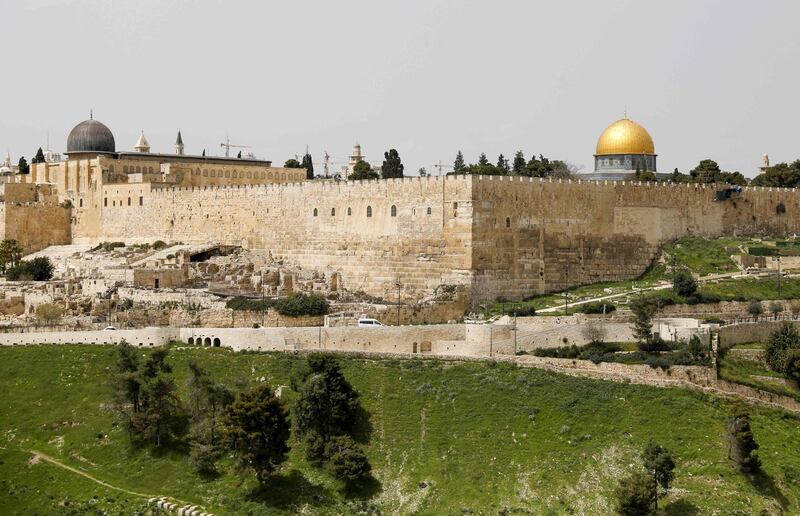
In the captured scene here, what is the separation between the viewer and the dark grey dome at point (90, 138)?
7569cm

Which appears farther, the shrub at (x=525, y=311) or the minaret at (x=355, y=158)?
the minaret at (x=355, y=158)

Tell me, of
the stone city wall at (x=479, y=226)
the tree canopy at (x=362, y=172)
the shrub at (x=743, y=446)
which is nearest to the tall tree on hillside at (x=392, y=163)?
the tree canopy at (x=362, y=172)

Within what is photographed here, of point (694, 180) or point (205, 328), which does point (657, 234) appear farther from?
point (205, 328)

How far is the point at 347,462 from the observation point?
40531 millimetres

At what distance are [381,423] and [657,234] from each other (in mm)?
20469

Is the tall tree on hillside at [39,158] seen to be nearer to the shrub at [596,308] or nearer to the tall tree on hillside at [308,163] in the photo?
the tall tree on hillside at [308,163]

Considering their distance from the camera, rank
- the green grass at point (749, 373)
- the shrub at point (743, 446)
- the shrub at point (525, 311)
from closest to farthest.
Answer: the shrub at point (743, 446) → the green grass at point (749, 373) → the shrub at point (525, 311)

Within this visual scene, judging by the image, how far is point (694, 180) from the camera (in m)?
70.9

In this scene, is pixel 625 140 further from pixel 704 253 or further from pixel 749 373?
pixel 749 373

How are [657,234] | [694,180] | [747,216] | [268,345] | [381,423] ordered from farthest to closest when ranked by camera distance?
[694,180] → [747,216] → [657,234] → [268,345] → [381,423]

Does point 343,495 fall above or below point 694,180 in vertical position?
below

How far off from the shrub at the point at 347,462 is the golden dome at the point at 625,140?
35.0m

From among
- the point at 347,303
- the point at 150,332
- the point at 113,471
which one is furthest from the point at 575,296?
the point at 113,471

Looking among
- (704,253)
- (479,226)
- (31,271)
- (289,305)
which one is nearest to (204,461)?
(289,305)
